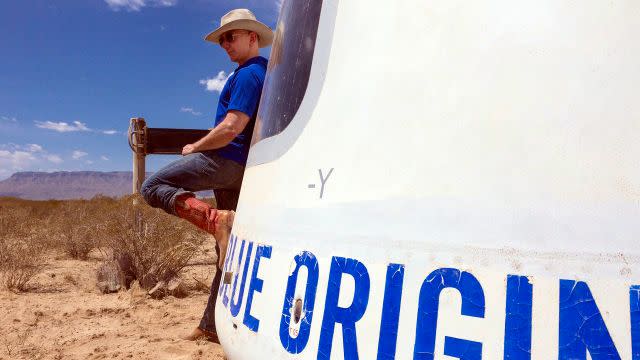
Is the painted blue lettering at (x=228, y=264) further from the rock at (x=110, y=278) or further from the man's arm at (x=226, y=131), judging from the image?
the rock at (x=110, y=278)

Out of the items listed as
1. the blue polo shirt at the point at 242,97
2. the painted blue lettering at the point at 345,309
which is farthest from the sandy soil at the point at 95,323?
the painted blue lettering at the point at 345,309

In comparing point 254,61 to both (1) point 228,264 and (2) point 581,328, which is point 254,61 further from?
(2) point 581,328

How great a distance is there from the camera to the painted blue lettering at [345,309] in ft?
3.39

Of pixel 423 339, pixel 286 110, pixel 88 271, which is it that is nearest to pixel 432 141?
pixel 423 339

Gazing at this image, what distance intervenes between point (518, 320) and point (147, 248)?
526 centimetres

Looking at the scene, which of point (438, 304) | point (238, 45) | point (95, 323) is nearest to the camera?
point (438, 304)

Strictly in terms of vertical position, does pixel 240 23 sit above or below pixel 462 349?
above

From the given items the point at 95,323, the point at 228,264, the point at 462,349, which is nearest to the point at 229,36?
the point at 228,264

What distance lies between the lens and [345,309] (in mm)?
1058

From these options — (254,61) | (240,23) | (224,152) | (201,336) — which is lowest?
(201,336)

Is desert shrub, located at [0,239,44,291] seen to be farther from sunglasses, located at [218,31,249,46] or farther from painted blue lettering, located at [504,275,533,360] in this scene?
painted blue lettering, located at [504,275,533,360]

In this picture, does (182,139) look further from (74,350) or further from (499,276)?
(499,276)

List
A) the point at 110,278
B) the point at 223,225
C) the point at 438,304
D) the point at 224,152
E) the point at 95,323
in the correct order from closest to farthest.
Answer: the point at 438,304 < the point at 223,225 < the point at 224,152 < the point at 95,323 < the point at 110,278

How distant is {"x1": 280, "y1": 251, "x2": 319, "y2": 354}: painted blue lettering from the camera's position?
113cm
